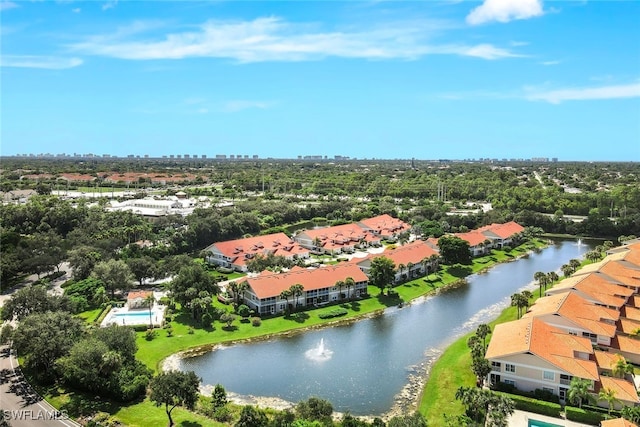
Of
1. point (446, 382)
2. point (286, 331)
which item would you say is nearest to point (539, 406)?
point (446, 382)

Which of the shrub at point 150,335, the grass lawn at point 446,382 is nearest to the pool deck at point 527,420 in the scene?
the grass lawn at point 446,382

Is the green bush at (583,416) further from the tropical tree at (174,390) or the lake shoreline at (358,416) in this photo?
the tropical tree at (174,390)

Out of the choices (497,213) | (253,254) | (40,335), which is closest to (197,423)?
(40,335)

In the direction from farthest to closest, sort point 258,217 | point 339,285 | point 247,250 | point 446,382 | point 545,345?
point 258,217 → point 247,250 → point 339,285 → point 446,382 → point 545,345

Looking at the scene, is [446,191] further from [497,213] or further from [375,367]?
[375,367]

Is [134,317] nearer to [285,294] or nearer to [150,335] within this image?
[150,335]

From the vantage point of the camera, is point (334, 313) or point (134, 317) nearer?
point (134, 317)

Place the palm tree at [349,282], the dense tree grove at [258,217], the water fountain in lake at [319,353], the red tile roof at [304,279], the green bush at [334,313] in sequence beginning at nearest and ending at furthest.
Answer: the water fountain in lake at [319,353], the green bush at [334,313], the red tile roof at [304,279], the palm tree at [349,282], the dense tree grove at [258,217]
